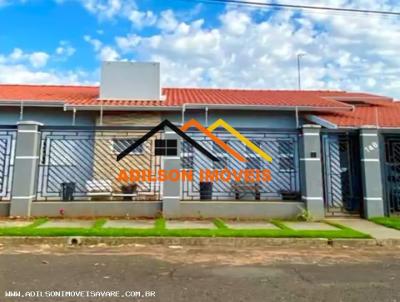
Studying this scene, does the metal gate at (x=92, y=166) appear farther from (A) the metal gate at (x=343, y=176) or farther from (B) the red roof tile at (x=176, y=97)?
(A) the metal gate at (x=343, y=176)

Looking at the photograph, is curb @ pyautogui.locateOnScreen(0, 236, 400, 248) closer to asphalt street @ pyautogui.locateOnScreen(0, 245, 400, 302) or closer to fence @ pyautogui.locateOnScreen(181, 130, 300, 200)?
asphalt street @ pyautogui.locateOnScreen(0, 245, 400, 302)

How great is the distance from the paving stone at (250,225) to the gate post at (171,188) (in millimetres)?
1454

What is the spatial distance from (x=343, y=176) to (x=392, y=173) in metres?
1.30

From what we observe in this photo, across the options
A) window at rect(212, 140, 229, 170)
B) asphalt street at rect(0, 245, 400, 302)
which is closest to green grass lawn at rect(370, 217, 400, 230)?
asphalt street at rect(0, 245, 400, 302)

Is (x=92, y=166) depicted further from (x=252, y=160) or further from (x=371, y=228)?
(x=371, y=228)

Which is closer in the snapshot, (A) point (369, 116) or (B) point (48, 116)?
(B) point (48, 116)

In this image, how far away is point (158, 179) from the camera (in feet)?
33.4

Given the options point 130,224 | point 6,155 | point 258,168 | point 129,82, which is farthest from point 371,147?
point 6,155

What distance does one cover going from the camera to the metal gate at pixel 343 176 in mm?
10359

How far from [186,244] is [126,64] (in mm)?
9659

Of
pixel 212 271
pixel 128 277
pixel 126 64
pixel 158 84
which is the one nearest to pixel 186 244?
pixel 212 271

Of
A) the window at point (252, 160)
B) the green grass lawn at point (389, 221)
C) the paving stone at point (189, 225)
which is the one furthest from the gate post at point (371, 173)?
the paving stone at point (189, 225)

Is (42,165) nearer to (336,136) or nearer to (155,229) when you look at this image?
(155,229)

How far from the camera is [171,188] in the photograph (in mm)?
9625
